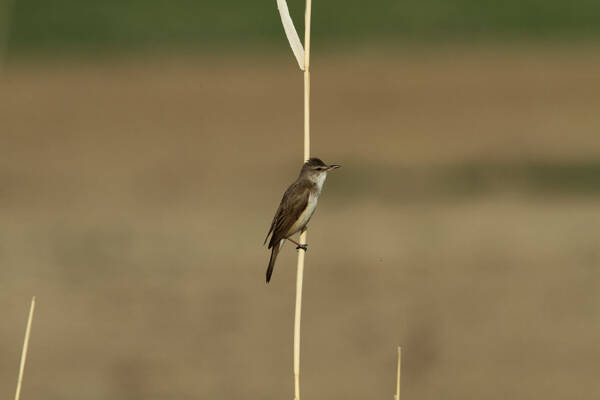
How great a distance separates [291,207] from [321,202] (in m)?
6.24

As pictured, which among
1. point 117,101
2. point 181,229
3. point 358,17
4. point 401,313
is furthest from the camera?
point 358,17

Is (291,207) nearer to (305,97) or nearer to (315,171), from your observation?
(315,171)

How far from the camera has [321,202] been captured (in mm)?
12164

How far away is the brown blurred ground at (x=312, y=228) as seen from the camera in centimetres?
938

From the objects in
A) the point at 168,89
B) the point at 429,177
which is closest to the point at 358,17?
the point at 168,89

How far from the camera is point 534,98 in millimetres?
15727

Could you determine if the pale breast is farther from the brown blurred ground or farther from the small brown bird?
the brown blurred ground

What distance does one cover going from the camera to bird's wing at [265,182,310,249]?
5.93 metres

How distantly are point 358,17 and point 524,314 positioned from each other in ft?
36.0

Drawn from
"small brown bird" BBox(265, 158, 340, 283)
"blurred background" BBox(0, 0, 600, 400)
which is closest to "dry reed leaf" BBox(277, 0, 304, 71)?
"small brown bird" BBox(265, 158, 340, 283)

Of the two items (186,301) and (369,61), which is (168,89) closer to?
(369,61)

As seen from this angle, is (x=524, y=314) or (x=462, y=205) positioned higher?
(x=462, y=205)

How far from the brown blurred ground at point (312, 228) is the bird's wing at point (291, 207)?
3185 mm

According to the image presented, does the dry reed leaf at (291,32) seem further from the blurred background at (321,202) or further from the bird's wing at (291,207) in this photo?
the blurred background at (321,202)
